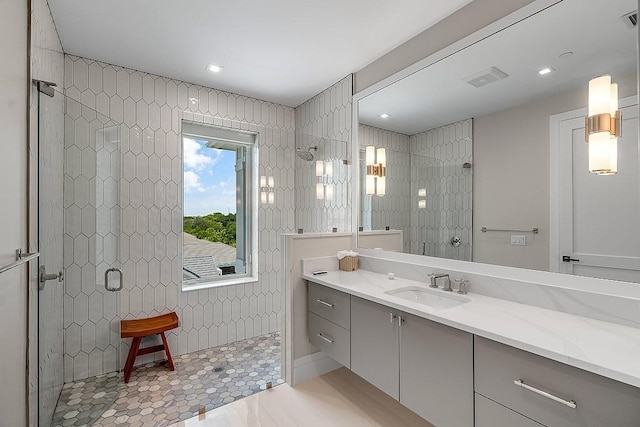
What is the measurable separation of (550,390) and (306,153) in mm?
2330

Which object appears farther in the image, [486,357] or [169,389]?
[169,389]

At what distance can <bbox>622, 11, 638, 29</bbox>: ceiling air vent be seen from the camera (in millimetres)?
1302

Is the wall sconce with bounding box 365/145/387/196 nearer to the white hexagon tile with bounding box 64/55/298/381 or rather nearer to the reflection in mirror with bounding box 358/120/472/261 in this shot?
the reflection in mirror with bounding box 358/120/472/261

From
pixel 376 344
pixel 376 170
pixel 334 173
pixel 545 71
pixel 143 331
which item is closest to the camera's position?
pixel 545 71

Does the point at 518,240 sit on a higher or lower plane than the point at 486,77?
lower

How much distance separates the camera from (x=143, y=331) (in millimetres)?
2383

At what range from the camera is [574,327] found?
49.8 inches

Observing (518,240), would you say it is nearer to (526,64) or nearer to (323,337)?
(526,64)

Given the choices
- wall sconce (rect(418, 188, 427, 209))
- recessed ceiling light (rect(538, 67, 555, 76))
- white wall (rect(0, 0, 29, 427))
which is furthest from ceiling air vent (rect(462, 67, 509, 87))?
white wall (rect(0, 0, 29, 427))

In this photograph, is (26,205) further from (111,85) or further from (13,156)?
(111,85)

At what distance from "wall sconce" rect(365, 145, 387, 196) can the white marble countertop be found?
101 cm

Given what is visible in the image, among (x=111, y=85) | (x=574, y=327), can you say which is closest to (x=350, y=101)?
(x=111, y=85)

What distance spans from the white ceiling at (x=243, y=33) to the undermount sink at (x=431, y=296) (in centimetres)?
→ 175

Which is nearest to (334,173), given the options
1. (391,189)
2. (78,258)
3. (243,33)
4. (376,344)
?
(391,189)
